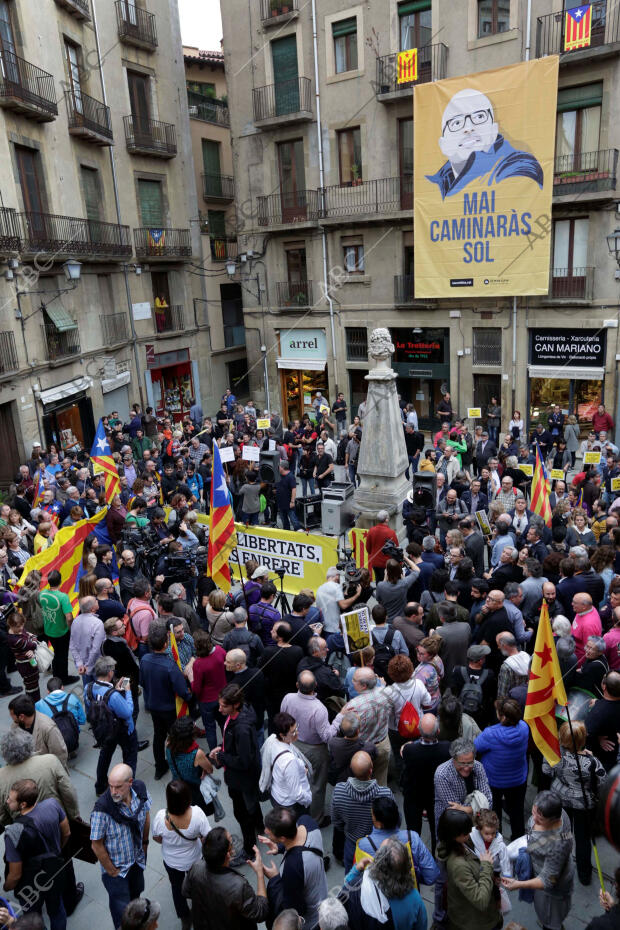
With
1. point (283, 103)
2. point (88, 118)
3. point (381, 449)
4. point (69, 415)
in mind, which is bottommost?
point (69, 415)

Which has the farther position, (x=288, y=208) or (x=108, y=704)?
(x=288, y=208)

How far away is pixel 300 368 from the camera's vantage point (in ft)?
80.8

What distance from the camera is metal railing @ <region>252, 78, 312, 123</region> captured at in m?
22.1

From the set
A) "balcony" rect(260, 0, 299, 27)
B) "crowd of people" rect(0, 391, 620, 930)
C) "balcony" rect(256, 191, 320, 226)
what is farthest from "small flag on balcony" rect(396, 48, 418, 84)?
"crowd of people" rect(0, 391, 620, 930)

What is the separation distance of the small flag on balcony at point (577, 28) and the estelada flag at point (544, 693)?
673 inches

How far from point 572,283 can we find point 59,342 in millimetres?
13965

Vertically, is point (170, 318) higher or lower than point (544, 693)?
higher

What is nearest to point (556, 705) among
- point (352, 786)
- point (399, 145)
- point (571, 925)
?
point (571, 925)

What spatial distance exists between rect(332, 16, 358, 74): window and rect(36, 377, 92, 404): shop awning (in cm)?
1238

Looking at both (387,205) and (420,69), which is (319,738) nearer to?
(387,205)

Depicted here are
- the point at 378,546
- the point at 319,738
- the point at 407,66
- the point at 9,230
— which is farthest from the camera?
the point at 407,66

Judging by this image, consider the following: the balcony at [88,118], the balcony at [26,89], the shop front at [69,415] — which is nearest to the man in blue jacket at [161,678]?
the shop front at [69,415]

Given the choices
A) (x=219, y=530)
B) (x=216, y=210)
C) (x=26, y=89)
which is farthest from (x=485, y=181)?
(x=219, y=530)

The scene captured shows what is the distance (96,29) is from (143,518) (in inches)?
723
